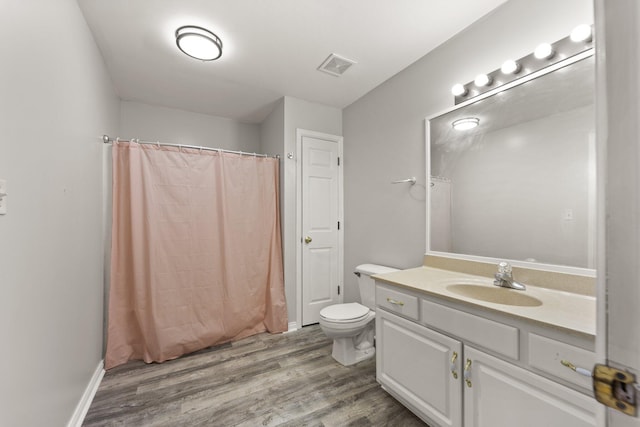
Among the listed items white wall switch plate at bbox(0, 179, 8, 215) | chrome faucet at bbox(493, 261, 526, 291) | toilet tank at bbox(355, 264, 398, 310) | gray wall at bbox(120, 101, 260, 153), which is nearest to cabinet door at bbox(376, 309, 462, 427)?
chrome faucet at bbox(493, 261, 526, 291)

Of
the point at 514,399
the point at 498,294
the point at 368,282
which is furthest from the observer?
the point at 368,282

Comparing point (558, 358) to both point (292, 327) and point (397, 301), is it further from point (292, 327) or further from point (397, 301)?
point (292, 327)

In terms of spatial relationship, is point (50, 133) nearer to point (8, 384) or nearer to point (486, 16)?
point (8, 384)

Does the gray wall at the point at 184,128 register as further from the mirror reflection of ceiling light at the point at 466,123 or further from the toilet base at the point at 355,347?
the toilet base at the point at 355,347

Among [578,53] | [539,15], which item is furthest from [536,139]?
[539,15]

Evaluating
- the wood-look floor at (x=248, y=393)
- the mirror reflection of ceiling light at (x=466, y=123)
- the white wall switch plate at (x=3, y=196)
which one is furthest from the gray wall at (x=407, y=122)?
the white wall switch plate at (x=3, y=196)

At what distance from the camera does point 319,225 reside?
9.25 ft

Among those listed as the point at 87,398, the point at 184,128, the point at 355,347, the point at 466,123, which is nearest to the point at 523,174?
the point at 466,123

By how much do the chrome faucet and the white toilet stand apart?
0.86 m

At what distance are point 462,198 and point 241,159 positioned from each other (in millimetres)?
A: 2025

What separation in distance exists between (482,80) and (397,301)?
1.47m

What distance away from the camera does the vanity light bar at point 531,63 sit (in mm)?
1219

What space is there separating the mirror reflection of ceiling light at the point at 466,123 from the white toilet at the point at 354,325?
1.23 meters

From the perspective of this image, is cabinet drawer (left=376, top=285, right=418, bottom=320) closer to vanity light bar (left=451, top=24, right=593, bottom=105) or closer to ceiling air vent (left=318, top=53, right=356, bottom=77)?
vanity light bar (left=451, top=24, right=593, bottom=105)
